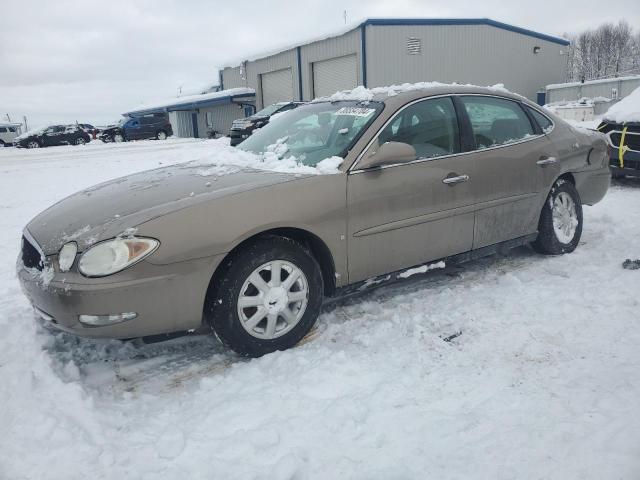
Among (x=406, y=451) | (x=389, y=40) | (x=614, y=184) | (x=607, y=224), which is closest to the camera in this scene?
(x=406, y=451)

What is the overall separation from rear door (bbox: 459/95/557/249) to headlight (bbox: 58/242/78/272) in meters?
2.73

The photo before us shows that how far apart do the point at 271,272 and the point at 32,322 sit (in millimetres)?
1681

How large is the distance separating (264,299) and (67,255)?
3.48ft

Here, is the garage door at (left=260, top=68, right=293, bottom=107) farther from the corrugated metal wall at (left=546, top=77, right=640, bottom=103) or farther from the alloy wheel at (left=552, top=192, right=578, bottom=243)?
the alloy wheel at (left=552, top=192, right=578, bottom=243)

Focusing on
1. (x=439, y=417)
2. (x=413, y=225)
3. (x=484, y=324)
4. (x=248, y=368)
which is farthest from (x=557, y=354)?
(x=248, y=368)

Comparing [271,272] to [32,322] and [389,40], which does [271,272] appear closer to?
[32,322]

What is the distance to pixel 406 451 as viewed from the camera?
2.08 m

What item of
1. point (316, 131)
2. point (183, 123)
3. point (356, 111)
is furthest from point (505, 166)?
point (183, 123)

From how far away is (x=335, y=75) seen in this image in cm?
2273

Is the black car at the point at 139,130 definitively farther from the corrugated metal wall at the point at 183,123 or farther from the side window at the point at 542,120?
the side window at the point at 542,120

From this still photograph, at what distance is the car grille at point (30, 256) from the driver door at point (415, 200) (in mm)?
1797

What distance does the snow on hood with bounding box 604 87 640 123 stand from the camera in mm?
7383

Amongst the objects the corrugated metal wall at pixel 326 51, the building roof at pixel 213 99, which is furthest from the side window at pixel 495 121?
the building roof at pixel 213 99

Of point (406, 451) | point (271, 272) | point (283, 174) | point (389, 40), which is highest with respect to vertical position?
point (389, 40)
